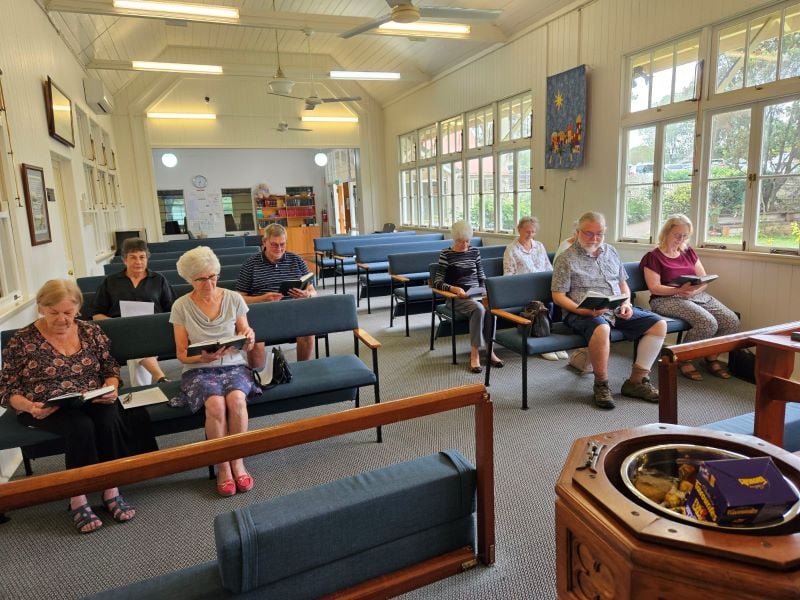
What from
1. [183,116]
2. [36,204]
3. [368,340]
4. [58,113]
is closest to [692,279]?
[368,340]

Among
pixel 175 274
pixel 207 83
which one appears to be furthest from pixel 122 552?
pixel 207 83

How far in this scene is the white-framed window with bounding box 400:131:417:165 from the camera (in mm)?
10464

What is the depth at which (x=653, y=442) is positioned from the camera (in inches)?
48.6

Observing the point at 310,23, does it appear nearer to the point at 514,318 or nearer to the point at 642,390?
the point at 514,318

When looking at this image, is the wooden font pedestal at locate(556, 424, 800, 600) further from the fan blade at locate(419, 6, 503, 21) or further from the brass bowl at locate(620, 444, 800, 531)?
the fan blade at locate(419, 6, 503, 21)

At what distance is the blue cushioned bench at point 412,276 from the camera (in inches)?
207

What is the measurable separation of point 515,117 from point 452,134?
1.99m

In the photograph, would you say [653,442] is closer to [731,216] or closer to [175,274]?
[731,216]

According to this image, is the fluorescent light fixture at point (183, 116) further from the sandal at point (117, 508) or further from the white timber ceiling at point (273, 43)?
the sandal at point (117, 508)

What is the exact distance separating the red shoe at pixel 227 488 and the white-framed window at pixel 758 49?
4436mm

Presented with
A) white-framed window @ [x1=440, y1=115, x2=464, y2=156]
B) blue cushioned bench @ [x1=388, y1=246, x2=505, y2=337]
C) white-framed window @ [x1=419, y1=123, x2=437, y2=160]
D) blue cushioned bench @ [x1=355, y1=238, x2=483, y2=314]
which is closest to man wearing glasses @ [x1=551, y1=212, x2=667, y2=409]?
blue cushioned bench @ [x1=388, y1=246, x2=505, y2=337]

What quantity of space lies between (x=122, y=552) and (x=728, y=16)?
520 cm

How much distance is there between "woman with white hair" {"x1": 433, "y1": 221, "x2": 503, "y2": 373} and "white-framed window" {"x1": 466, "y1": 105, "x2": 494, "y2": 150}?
3.68 m

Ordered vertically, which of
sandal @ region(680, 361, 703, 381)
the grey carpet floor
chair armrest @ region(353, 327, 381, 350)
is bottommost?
the grey carpet floor
